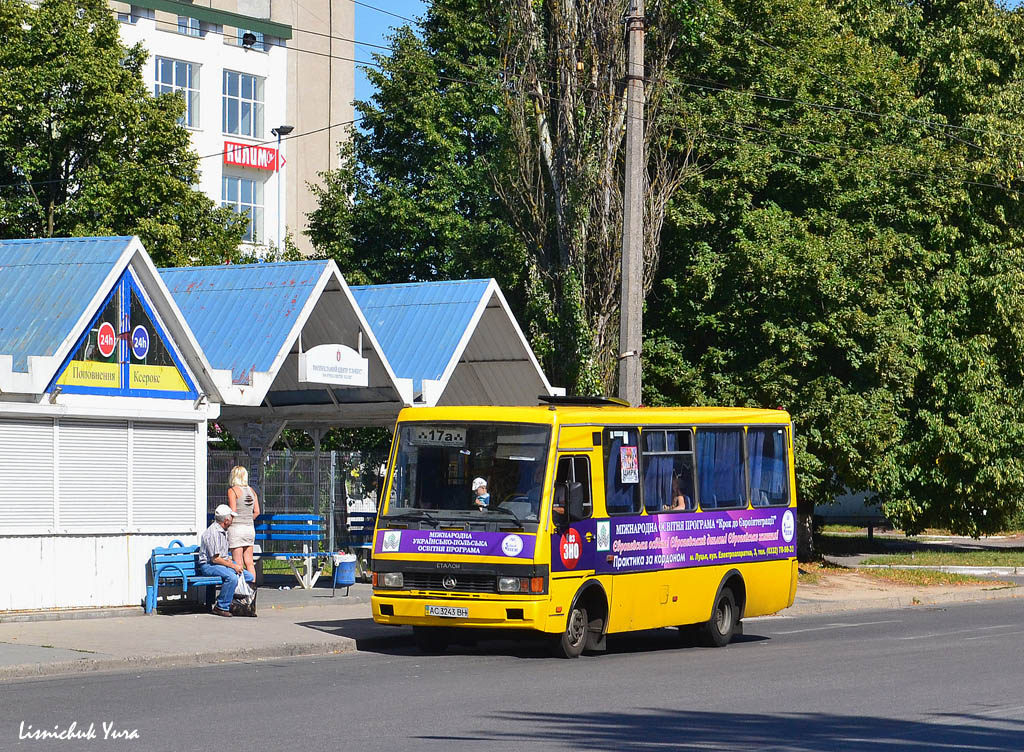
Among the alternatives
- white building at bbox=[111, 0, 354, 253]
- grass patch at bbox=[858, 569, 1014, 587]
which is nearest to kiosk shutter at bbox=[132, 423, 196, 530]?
grass patch at bbox=[858, 569, 1014, 587]

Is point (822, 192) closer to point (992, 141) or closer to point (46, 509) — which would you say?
point (992, 141)

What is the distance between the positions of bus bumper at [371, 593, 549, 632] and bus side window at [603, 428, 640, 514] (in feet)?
5.68

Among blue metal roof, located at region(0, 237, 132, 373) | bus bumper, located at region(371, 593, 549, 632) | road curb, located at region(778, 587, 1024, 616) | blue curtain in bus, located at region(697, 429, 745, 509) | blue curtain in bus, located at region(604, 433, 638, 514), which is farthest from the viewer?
road curb, located at region(778, 587, 1024, 616)

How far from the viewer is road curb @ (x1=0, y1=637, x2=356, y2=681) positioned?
14047mm

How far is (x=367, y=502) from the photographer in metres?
28.0

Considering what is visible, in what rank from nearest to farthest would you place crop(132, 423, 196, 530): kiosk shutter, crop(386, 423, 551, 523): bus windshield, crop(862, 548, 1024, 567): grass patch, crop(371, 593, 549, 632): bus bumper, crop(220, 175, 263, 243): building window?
crop(371, 593, 549, 632): bus bumper
crop(386, 423, 551, 523): bus windshield
crop(132, 423, 196, 530): kiosk shutter
crop(862, 548, 1024, 567): grass patch
crop(220, 175, 263, 243): building window

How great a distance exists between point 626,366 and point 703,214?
33.5 feet

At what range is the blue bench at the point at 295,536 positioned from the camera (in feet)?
76.7

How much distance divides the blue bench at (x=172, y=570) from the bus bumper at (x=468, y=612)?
365cm

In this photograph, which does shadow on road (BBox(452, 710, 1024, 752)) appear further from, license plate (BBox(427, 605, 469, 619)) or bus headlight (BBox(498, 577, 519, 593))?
license plate (BBox(427, 605, 469, 619))

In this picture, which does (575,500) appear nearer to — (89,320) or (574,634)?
(574,634)

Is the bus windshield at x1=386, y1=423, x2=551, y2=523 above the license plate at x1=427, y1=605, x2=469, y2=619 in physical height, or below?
above

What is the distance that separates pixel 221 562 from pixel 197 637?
2471mm

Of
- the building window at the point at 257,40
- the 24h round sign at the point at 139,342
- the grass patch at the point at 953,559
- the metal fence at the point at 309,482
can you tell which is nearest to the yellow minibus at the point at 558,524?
the 24h round sign at the point at 139,342
